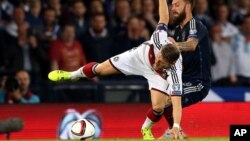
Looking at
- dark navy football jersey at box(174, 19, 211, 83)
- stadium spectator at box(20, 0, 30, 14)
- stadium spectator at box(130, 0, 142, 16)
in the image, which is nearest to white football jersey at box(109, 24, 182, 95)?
dark navy football jersey at box(174, 19, 211, 83)

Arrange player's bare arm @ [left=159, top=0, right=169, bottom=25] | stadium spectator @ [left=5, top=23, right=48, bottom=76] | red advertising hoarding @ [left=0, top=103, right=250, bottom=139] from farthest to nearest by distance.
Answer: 1. stadium spectator @ [left=5, top=23, right=48, bottom=76]
2. red advertising hoarding @ [left=0, top=103, right=250, bottom=139]
3. player's bare arm @ [left=159, top=0, right=169, bottom=25]

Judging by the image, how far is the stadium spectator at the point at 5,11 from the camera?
60.0 ft

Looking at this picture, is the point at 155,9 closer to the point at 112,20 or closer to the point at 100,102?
the point at 112,20

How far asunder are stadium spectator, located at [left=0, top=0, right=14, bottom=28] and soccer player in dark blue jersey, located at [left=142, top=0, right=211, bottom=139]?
4.56 metres

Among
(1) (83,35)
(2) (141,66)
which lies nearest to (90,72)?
(2) (141,66)

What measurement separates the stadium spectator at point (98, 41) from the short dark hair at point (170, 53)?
4.96 m

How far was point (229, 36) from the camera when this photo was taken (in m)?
19.0

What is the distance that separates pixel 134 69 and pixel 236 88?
442cm

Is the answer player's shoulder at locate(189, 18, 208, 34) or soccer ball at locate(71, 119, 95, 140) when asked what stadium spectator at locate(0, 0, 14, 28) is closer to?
player's shoulder at locate(189, 18, 208, 34)

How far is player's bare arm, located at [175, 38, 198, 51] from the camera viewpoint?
14.1 meters

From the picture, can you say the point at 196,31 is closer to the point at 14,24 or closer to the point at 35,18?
the point at 14,24

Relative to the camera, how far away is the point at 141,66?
1427cm

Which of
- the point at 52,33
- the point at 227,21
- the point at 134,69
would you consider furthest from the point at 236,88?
the point at 134,69

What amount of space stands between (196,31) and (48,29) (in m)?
4.72
